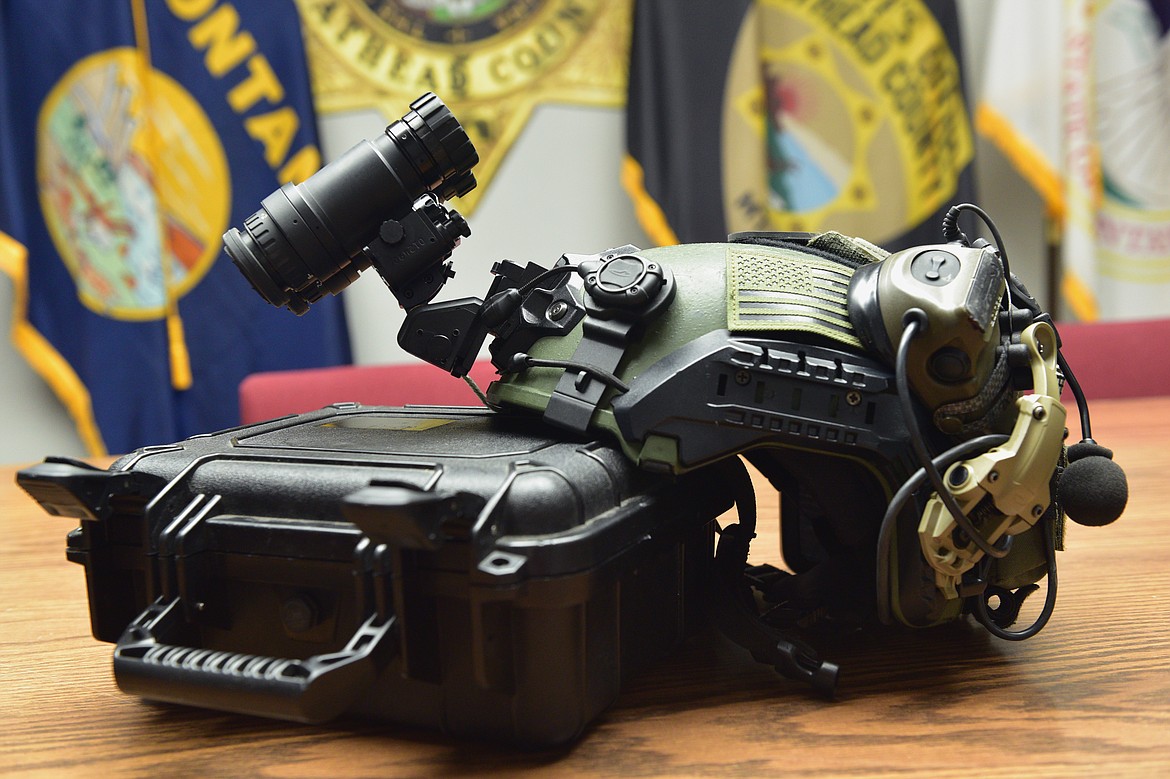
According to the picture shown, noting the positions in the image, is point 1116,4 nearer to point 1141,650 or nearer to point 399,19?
point 399,19

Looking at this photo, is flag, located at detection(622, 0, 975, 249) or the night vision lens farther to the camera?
flag, located at detection(622, 0, 975, 249)

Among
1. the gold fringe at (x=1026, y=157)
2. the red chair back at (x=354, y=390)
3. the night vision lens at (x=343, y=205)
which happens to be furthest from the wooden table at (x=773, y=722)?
the gold fringe at (x=1026, y=157)

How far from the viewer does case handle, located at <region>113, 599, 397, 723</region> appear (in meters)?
0.50

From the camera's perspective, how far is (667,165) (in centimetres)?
231

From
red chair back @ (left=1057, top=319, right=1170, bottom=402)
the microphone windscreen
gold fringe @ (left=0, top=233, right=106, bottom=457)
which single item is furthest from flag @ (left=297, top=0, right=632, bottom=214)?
the microphone windscreen

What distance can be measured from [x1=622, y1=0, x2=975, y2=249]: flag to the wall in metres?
0.15

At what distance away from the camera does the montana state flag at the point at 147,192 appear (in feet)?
7.07

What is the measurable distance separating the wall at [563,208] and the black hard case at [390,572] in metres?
1.83

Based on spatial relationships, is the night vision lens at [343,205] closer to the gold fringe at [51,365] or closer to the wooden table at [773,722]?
the wooden table at [773,722]

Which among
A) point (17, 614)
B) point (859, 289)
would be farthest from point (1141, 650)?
point (17, 614)

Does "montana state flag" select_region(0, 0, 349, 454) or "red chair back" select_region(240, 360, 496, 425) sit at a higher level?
"montana state flag" select_region(0, 0, 349, 454)

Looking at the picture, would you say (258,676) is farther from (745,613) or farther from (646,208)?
(646,208)

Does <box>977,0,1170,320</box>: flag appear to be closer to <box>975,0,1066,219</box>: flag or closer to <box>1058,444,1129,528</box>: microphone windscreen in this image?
<box>975,0,1066,219</box>: flag

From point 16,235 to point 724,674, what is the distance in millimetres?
2108
